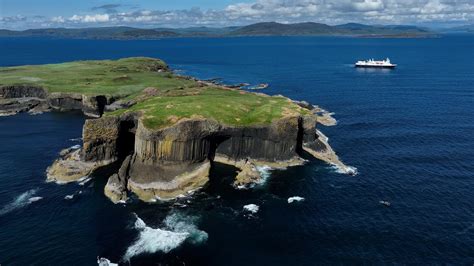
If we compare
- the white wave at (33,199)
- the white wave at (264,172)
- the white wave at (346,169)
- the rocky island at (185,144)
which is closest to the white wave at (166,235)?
the rocky island at (185,144)

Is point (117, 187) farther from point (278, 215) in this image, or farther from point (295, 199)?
point (295, 199)

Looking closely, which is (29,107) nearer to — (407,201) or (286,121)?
(286,121)

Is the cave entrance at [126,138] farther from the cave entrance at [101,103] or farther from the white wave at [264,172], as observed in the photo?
the cave entrance at [101,103]

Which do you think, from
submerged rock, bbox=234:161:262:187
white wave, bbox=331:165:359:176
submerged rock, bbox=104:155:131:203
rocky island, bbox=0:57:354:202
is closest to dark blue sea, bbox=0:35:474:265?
white wave, bbox=331:165:359:176

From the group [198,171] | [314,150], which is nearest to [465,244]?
[314,150]

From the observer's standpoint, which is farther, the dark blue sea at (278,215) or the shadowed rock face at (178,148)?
the shadowed rock face at (178,148)

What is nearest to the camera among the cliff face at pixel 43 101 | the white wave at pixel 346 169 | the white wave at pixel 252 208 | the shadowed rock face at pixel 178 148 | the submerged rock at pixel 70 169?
the white wave at pixel 252 208
